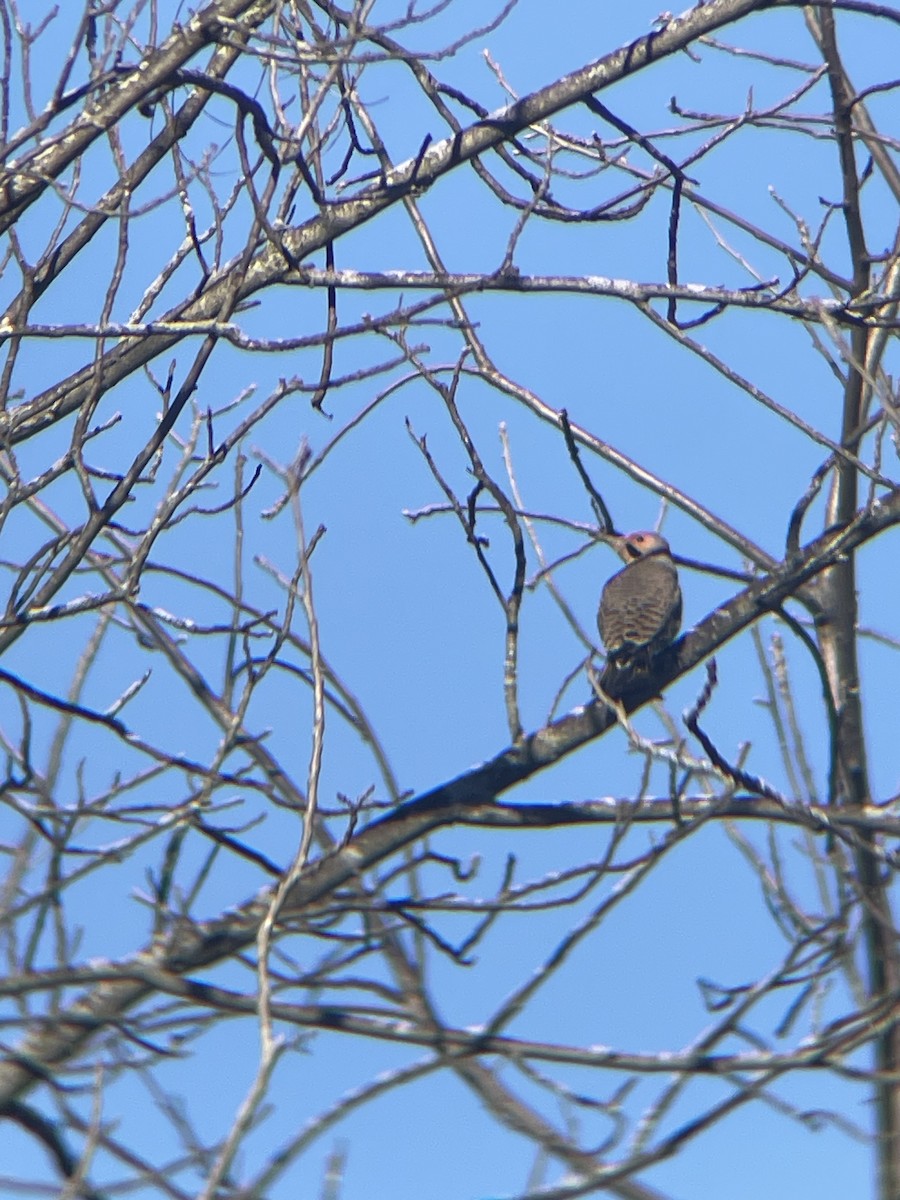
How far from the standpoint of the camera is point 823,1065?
2.87 m

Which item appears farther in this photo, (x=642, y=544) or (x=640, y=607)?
(x=642, y=544)

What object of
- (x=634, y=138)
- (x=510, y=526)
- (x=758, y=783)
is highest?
(x=634, y=138)

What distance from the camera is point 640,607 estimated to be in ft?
20.5

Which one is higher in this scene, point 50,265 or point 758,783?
point 50,265

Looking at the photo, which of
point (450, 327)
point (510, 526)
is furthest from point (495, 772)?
point (450, 327)

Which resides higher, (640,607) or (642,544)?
(642,544)

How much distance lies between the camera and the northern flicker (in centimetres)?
589

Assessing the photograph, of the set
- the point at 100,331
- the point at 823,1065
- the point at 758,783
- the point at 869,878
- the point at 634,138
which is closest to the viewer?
the point at 823,1065

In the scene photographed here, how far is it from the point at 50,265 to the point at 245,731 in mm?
1466

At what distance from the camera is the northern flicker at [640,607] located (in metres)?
5.89

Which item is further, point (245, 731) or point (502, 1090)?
point (245, 731)

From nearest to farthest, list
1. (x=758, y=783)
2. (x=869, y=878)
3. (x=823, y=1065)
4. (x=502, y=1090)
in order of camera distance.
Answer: (x=823, y=1065) → (x=502, y=1090) → (x=758, y=783) → (x=869, y=878)

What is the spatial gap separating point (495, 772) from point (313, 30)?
2.25m

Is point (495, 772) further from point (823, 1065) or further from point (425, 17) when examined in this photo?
point (425, 17)
